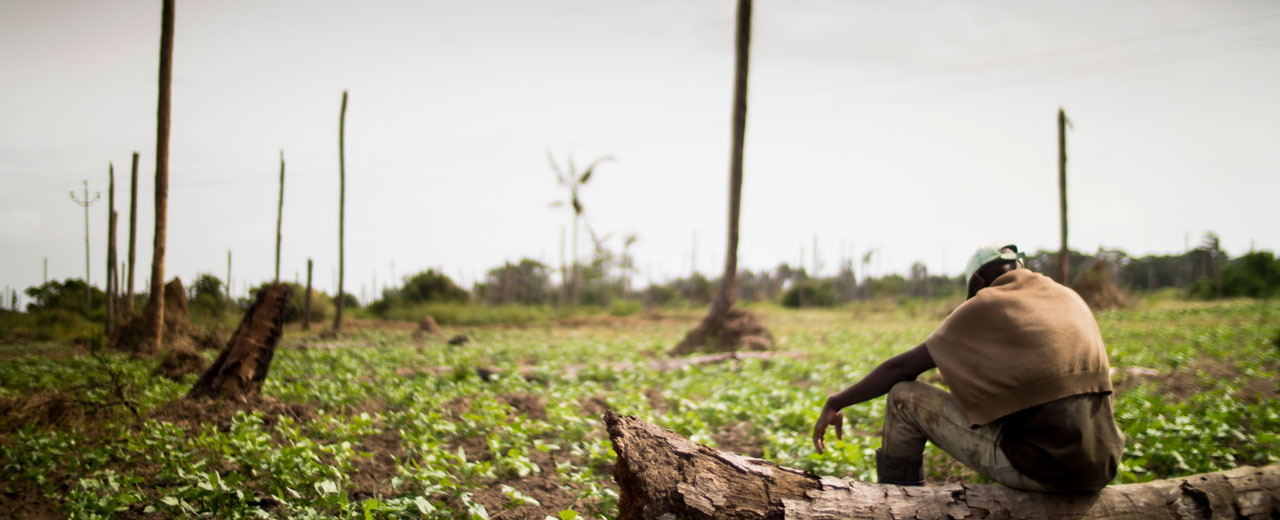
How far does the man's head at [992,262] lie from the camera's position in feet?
8.49

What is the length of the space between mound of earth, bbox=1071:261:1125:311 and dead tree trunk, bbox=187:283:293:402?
22896 mm

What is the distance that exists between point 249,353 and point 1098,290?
23834mm

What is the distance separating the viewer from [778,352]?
1042 cm

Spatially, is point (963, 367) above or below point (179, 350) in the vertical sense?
above

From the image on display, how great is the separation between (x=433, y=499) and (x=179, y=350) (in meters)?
5.45

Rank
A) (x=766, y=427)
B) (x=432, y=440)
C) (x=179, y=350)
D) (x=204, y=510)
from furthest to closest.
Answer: (x=179, y=350), (x=766, y=427), (x=432, y=440), (x=204, y=510)

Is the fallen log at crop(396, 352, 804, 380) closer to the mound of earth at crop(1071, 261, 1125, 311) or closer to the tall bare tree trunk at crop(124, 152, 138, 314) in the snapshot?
the tall bare tree trunk at crop(124, 152, 138, 314)

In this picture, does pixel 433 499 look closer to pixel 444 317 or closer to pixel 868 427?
pixel 868 427

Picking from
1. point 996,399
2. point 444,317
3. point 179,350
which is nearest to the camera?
point 996,399

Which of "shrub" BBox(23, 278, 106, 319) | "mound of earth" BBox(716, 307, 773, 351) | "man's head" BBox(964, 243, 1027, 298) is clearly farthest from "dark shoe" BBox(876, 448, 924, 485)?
→ "shrub" BBox(23, 278, 106, 319)

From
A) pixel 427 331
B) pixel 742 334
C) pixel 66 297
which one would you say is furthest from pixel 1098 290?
pixel 66 297

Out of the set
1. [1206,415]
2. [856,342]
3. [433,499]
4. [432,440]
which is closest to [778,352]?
[856,342]

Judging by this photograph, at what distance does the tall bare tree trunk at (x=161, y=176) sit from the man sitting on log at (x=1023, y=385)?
11.2 m

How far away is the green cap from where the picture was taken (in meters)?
2.60
